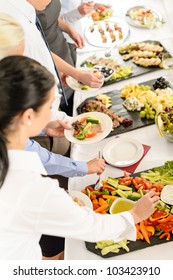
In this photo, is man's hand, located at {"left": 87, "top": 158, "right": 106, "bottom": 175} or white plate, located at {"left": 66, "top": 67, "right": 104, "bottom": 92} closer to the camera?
man's hand, located at {"left": 87, "top": 158, "right": 106, "bottom": 175}

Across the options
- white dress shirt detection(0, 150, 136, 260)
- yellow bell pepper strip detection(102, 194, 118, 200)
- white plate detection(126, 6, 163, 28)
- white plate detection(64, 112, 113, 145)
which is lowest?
yellow bell pepper strip detection(102, 194, 118, 200)

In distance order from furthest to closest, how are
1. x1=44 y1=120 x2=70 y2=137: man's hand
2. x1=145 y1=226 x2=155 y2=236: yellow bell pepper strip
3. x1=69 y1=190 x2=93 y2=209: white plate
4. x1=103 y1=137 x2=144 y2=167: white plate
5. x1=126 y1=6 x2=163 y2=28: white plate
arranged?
x1=126 y1=6 x2=163 y2=28: white plate, x1=44 y1=120 x2=70 y2=137: man's hand, x1=103 y1=137 x2=144 y2=167: white plate, x1=69 y1=190 x2=93 y2=209: white plate, x1=145 y1=226 x2=155 y2=236: yellow bell pepper strip

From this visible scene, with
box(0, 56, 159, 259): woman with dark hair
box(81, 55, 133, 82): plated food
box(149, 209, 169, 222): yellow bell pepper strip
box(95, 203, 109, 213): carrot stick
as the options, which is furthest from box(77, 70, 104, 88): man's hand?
box(0, 56, 159, 259): woman with dark hair

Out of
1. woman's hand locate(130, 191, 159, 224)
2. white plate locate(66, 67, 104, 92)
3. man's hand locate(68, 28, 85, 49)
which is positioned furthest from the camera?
man's hand locate(68, 28, 85, 49)

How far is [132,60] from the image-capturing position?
9.52 feet

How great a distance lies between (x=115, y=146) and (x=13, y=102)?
3.60 ft

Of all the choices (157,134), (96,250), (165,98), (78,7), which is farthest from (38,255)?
(78,7)

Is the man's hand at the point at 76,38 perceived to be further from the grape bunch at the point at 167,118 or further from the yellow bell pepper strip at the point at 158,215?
the yellow bell pepper strip at the point at 158,215

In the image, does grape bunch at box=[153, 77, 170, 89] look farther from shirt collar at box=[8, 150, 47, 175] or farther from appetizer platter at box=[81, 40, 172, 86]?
shirt collar at box=[8, 150, 47, 175]

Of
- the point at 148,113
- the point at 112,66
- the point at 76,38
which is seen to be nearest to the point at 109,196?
the point at 148,113

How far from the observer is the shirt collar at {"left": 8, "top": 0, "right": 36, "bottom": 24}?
2152 mm

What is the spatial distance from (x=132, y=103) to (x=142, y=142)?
1.02 feet

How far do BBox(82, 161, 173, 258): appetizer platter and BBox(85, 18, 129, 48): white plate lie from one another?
1.46 meters

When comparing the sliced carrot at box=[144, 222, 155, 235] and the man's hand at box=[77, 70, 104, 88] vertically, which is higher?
the man's hand at box=[77, 70, 104, 88]
